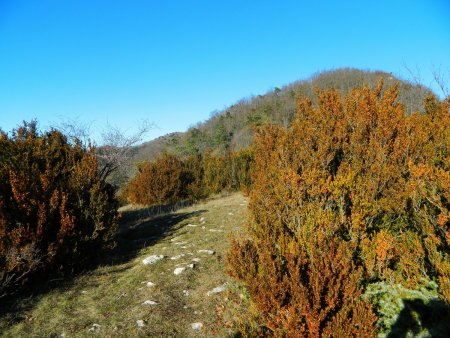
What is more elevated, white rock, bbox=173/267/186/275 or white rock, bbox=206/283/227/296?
white rock, bbox=173/267/186/275

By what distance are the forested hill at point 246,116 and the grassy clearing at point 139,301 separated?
37.8 metres

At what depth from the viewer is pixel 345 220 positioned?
13.3ft

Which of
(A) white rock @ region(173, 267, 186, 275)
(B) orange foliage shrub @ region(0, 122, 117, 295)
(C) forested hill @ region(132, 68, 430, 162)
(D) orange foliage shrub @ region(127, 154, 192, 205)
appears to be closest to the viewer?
(B) orange foliage shrub @ region(0, 122, 117, 295)

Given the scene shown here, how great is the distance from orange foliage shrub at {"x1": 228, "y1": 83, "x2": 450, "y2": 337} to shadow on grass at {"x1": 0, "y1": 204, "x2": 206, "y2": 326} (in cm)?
327

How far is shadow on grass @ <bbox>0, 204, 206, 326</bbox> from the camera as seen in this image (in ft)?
14.7

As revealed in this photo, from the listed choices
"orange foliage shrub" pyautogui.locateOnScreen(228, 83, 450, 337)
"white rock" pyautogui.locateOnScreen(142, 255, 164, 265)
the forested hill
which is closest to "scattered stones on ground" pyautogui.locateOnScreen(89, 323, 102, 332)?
"orange foliage shrub" pyautogui.locateOnScreen(228, 83, 450, 337)

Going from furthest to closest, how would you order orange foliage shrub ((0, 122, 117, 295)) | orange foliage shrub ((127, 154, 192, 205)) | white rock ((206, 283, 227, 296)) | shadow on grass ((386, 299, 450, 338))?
orange foliage shrub ((127, 154, 192, 205)) → orange foliage shrub ((0, 122, 117, 295)) → white rock ((206, 283, 227, 296)) → shadow on grass ((386, 299, 450, 338))

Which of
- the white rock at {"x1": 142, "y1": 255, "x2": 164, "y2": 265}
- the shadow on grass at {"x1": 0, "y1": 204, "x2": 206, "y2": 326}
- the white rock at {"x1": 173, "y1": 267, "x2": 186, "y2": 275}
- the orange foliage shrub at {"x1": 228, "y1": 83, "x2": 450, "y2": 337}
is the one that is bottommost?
the white rock at {"x1": 173, "y1": 267, "x2": 186, "y2": 275}

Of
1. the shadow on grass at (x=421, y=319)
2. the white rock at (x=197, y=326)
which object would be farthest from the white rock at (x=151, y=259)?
the shadow on grass at (x=421, y=319)

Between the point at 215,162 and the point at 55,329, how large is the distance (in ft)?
48.3

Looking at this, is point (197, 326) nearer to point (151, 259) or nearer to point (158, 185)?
point (151, 259)

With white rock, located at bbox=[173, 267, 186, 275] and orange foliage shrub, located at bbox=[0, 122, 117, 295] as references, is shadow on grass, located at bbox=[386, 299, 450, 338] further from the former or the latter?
orange foliage shrub, located at bbox=[0, 122, 117, 295]

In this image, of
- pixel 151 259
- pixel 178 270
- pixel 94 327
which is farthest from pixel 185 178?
pixel 94 327

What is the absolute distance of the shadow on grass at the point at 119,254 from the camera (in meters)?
4.48
